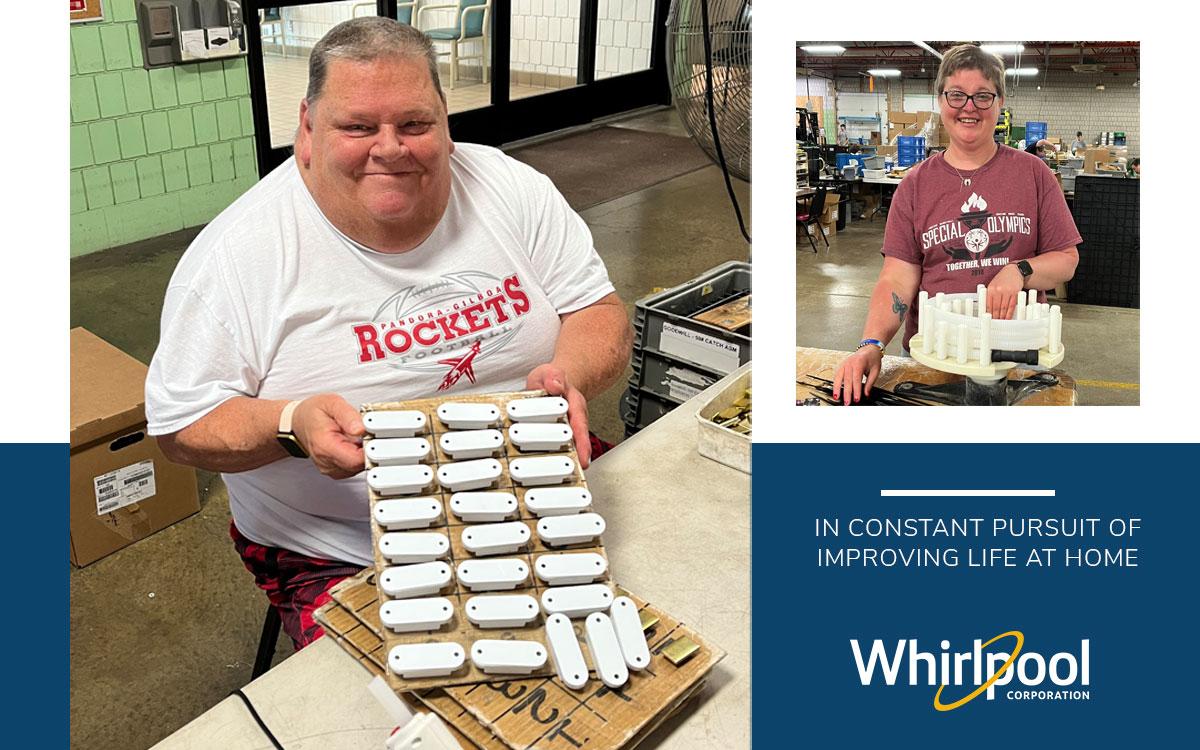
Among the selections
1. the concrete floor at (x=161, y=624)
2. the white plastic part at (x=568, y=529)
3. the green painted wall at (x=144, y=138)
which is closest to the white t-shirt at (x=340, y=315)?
the white plastic part at (x=568, y=529)

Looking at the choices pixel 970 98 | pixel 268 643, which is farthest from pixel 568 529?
pixel 268 643

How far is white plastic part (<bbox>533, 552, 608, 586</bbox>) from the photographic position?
4.12 ft

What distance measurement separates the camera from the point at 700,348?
2.79m

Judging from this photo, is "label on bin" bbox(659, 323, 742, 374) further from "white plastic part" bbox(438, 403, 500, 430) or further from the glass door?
the glass door

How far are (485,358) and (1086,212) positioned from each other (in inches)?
40.6

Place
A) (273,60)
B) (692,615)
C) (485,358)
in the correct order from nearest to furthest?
1. (692,615)
2. (485,358)
3. (273,60)

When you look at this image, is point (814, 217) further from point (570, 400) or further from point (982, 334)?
point (570, 400)

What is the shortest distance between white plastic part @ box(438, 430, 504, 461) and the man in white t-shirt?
15 centimetres

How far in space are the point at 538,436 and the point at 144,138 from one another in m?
4.26

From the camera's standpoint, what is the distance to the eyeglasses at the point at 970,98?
3.19 ft

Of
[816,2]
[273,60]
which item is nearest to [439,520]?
[816,2]

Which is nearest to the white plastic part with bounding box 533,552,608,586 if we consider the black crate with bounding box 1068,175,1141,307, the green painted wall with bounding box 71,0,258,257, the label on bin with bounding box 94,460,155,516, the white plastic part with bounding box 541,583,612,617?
the white plastic part with bounding box 541,583,612,617

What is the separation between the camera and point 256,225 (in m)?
1.64
